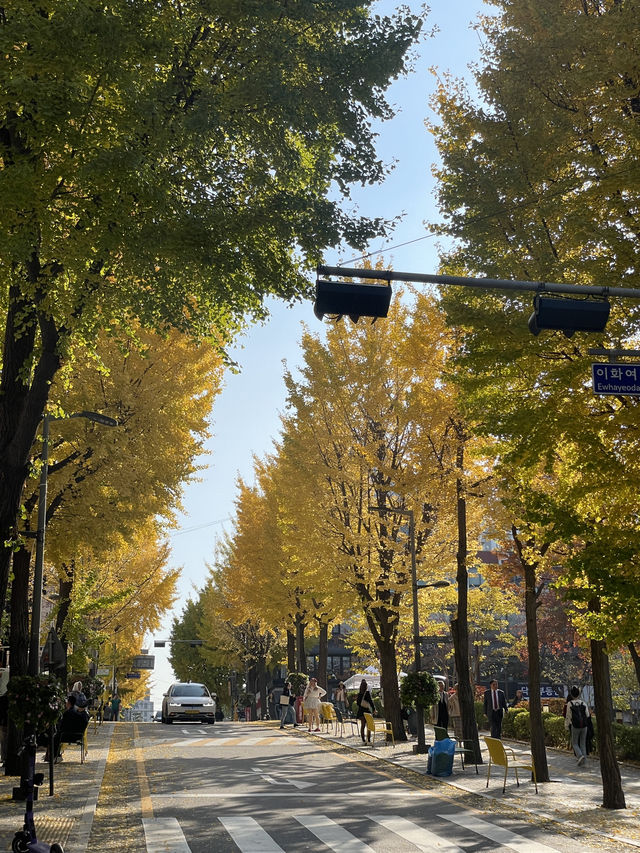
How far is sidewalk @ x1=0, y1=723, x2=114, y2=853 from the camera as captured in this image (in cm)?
1060

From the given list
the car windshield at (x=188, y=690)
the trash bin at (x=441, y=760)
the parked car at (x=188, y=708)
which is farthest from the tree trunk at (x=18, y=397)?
the car windshield at (x=188, y=690)

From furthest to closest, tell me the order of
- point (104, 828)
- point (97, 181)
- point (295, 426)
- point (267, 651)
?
point (267, 651) → point (295, 426) → point (104, 828) → point (97, 181)

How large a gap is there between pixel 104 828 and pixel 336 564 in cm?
1379

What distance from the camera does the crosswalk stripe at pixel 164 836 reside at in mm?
10203

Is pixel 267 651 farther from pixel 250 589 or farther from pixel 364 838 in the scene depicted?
pixel 364 838

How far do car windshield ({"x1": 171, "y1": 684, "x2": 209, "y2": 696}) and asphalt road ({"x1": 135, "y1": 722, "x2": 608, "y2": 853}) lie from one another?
15535 millimetres

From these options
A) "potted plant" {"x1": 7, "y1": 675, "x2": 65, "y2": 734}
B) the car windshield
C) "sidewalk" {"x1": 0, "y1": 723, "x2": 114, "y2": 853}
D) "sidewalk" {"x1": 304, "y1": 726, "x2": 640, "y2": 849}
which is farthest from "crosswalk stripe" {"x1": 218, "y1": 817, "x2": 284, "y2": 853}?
the car windshield

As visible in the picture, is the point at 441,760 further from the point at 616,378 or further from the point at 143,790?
the point at 616,378

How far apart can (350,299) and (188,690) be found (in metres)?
31.0

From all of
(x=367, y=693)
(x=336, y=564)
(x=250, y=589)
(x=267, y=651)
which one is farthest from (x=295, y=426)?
(x=267, y=651)

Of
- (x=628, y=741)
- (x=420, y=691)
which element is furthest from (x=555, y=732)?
(x=420, y=691)

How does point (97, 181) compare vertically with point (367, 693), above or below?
above

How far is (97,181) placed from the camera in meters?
10.6

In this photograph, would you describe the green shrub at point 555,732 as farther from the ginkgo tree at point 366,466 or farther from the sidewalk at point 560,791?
the ginkgo tree at point 366,466
